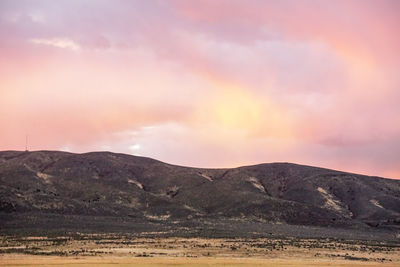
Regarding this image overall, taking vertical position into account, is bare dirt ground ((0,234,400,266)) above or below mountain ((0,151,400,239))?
below

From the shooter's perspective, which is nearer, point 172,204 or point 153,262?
point 153,262

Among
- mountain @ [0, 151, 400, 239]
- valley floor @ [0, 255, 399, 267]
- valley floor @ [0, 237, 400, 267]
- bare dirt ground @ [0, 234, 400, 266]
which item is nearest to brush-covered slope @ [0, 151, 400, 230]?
mountain @ [0, 151, 400, 239]

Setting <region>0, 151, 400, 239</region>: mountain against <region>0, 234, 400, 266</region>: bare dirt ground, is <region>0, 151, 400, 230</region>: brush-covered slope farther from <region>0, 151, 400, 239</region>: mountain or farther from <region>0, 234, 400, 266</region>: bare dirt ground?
<region>0, 234, 400, 266</region>: bare dirt ground

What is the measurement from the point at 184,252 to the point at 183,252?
141 millimetres

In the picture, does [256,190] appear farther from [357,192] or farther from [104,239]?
[104,239]

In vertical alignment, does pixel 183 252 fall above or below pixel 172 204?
below

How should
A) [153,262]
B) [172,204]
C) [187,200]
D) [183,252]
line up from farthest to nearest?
[187,200] → [172,204] → [183,252] → [153,262]

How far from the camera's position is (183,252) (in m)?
68.4

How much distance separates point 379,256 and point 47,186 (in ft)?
402

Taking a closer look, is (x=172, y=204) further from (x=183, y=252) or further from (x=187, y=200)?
(x=183, y=252)

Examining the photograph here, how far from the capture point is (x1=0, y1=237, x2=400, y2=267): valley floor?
56.8m

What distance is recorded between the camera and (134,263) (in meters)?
53.9

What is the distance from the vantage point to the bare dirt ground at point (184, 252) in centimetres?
5691

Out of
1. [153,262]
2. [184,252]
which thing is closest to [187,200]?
[184,252]
